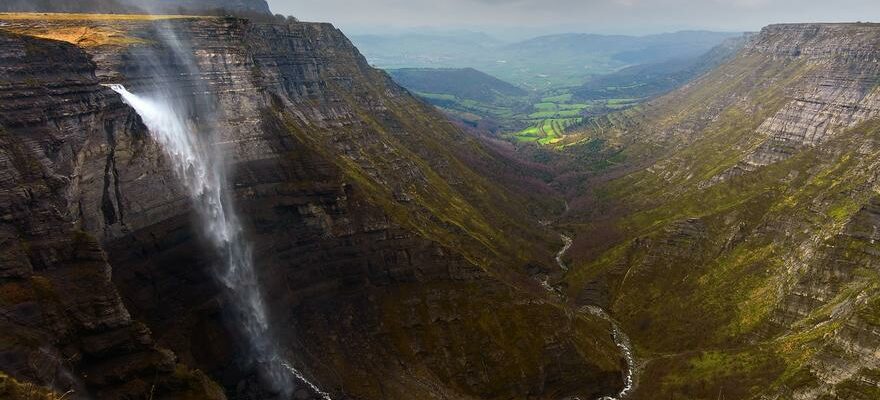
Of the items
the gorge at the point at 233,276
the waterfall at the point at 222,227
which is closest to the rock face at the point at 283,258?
the gorge at the point at 233,276

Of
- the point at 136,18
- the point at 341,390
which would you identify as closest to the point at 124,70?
the point at 136,18

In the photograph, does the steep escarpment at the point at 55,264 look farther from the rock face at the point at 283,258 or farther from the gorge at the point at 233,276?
the rock face at the point at 283,258

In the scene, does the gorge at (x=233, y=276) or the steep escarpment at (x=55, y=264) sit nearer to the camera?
the steep escarpment at (x=55, y=264)

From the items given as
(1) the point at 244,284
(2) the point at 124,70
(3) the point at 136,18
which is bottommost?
(1) the point at 244,284

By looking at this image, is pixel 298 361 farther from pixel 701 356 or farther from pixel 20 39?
pixel 701 356

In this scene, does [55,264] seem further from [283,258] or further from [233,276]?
[283,258]

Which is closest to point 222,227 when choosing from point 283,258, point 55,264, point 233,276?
point 233,276

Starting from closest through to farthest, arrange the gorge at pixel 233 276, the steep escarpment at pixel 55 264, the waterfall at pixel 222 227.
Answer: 1. the steep escarpment at pixel 55 264
2. the gorge at pixel 233 276
3. the waterfall at pixel 222 227

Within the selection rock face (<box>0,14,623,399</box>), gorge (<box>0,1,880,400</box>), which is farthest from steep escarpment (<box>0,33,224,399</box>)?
rock face (<box>0,14,623,399</box>)
